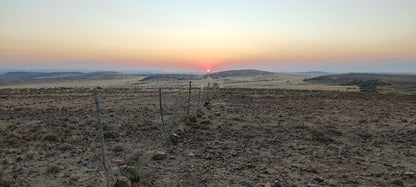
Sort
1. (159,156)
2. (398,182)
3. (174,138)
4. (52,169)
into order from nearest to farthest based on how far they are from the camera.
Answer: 1. (398,182)
2. (52,169)
3. (159,156)
4. (174,138)

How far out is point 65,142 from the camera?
8.52 m

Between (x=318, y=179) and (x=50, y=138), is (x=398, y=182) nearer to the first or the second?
(x=318, y=179)

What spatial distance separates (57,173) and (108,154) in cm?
154

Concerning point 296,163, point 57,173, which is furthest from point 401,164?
point 57,173

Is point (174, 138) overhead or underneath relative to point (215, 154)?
overhead

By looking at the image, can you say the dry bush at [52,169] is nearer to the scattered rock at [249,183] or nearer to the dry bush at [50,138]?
the dry bush at [50,138]

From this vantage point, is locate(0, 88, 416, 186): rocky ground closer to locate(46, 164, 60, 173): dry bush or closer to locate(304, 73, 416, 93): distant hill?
locate(46, 164, 60, 173): dry bush

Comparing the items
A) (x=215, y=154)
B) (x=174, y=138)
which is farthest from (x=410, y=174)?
(x=174, y=138)

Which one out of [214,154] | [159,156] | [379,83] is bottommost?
[214,154]

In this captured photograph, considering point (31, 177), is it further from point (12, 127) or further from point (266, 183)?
point (12, 127)

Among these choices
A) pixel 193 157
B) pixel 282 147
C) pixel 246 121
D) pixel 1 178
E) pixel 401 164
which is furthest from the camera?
pixel 246 121

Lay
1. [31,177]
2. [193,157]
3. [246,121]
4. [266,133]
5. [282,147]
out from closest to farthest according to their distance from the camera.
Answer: [31,177]
[193,157]
[282,147]
[266,133]
[246,121]

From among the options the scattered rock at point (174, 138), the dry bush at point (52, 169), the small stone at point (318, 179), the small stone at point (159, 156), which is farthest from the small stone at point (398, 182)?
the dry bush at point (52, 169)

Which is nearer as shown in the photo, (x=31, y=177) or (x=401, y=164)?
(x=31, y=177)
